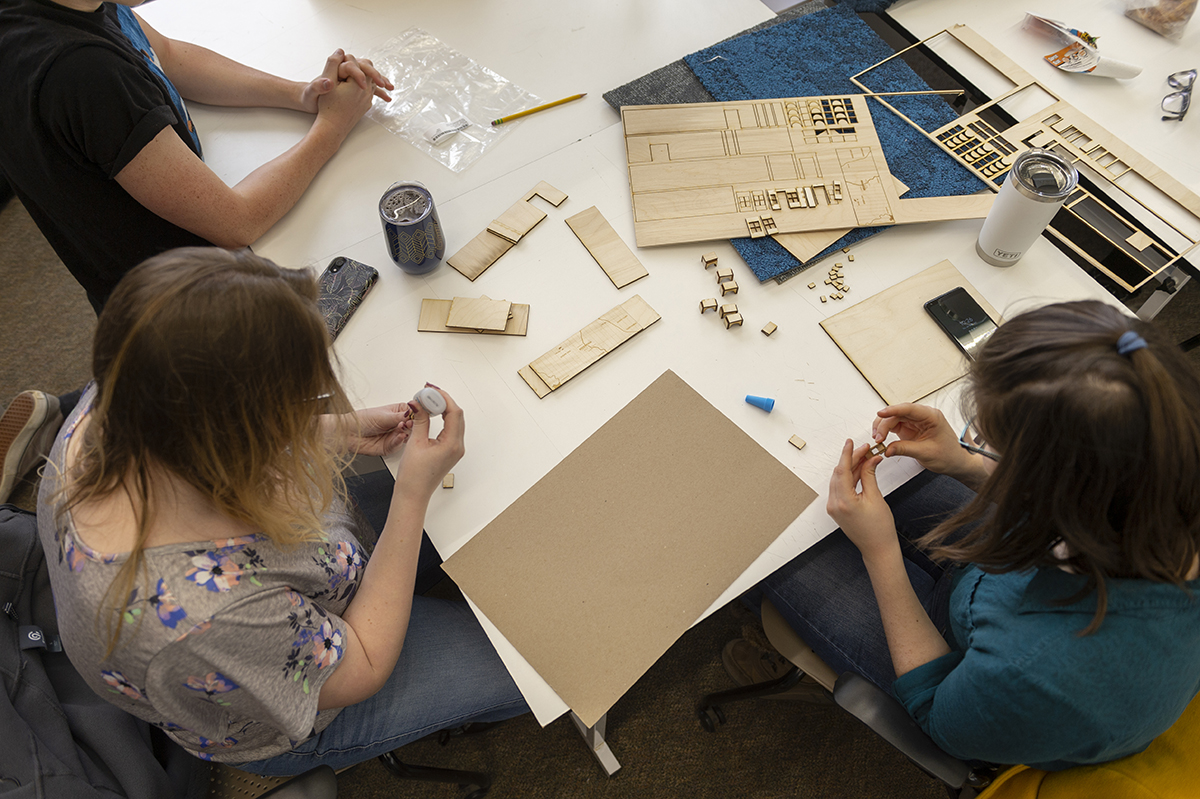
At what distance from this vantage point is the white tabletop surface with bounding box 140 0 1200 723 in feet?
3.50

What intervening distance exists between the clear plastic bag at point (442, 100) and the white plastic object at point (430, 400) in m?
0.56

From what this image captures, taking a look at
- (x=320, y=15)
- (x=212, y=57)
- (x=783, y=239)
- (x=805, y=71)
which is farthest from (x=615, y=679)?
(x=320, y=15)

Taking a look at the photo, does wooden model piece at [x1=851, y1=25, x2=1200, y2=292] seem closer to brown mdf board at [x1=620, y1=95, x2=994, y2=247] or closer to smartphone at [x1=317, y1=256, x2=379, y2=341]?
brown mdf board at [x1=620, y1=95, x2=994, y2=247]

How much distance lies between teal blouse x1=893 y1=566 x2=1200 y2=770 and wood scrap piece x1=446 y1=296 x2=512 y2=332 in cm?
82

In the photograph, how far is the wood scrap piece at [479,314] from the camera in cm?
114

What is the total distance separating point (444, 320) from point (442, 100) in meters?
0.56

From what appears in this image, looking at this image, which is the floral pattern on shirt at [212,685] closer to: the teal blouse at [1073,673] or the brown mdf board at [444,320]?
the brown mdf board at [444,320]

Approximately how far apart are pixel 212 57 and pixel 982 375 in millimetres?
1509

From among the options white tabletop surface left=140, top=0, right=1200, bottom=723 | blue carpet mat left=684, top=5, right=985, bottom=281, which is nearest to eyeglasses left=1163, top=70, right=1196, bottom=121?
white tabletop surface left=140, top=0, right=1200, bottom=723

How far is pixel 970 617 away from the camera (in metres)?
0.89

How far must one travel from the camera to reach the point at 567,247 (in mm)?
1237

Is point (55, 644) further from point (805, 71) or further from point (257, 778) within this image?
point (805, 71)

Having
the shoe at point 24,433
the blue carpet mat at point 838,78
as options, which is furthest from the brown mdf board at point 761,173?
the shoe at point 24,433

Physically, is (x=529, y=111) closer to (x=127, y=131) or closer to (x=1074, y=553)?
(x=127, y=131)
